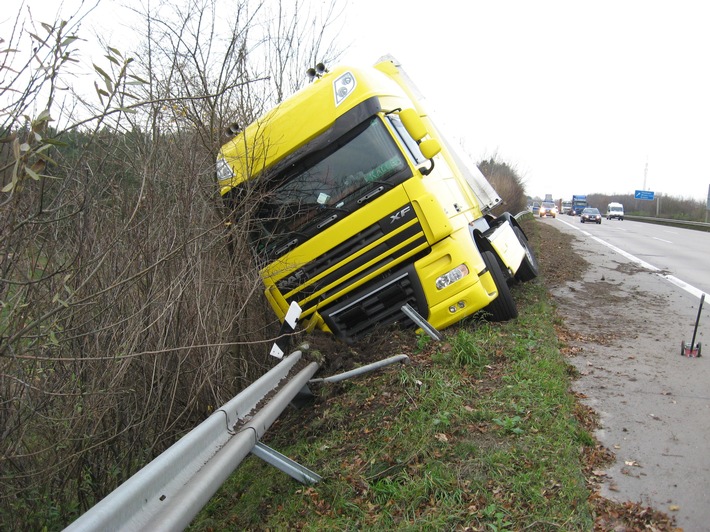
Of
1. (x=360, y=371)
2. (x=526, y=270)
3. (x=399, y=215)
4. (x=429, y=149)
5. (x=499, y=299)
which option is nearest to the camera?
(x=360, y=371)

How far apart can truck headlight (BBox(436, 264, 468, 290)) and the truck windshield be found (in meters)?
1.11

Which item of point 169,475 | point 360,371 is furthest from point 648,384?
point 169,475

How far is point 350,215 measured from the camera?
6.65 m

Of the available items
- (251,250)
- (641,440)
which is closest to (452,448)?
(641,440)

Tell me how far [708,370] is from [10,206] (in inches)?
230

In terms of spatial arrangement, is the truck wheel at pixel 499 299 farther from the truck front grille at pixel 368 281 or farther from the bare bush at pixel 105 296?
the bare bush at pixel 105 296

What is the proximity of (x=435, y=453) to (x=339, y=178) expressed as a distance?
11.5 feet

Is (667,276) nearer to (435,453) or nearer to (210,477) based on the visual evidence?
(435,453)

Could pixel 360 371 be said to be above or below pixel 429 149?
below

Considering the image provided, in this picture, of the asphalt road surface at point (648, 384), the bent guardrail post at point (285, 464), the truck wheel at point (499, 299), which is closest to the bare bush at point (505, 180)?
the asphalt road surface at point (648, 384)

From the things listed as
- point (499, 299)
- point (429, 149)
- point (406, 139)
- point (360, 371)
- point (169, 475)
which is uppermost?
point (406, 139)

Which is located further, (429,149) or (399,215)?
(399,215)

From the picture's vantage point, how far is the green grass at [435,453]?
346cm

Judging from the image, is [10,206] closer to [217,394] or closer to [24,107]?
[24,107]
